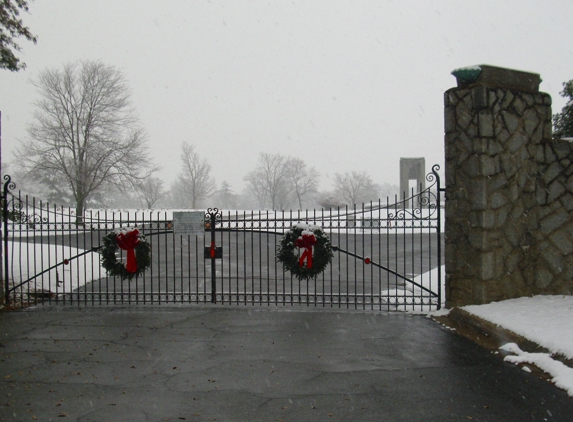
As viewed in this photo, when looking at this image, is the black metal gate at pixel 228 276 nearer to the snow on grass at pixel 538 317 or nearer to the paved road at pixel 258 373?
the paved road at pixel 258 373

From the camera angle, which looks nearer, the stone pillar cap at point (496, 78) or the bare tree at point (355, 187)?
the stone pillar cap at point (496, 78)

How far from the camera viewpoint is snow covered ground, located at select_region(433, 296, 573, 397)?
5332 millimetres

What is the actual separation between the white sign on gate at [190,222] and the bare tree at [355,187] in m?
78.1

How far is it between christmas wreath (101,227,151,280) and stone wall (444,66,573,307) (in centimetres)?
566

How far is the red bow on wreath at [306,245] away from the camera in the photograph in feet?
28.6

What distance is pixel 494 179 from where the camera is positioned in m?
7.93

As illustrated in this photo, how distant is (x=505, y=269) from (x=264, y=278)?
21.5ft

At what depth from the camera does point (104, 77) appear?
118ft

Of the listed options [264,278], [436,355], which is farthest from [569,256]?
[264,278]

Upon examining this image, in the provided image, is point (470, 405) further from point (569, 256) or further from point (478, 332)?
point (569, 256)

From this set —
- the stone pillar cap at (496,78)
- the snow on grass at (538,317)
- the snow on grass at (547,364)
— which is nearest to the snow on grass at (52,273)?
the snow on grass at (538,317)

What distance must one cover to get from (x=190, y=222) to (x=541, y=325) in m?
6.11

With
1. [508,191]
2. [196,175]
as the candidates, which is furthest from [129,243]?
[196,175]

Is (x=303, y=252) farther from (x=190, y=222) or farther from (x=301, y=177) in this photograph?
(x=301, y=177)
